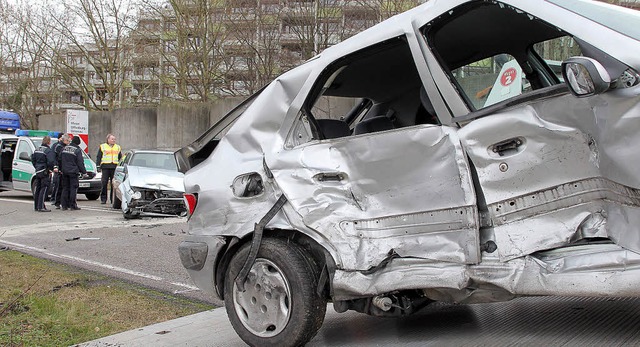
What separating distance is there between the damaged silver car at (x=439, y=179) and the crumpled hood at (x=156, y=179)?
8.20m

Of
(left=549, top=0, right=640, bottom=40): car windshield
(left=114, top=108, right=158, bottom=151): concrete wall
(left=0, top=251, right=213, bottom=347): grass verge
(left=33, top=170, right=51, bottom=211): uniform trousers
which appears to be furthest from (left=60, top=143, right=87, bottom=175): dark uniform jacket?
(left=114, top=108, right=158, bottom=151): concrete wall

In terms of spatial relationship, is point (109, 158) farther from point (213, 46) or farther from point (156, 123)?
point (156, 123)

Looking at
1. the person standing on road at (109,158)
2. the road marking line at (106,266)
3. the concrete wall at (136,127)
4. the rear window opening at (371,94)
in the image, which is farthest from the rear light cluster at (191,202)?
the concrete wall at (136,127)

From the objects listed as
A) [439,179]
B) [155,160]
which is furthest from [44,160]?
[439,179]

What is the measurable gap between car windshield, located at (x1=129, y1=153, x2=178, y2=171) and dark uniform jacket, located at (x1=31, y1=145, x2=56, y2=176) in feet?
7.92

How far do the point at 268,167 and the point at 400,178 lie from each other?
88 cm

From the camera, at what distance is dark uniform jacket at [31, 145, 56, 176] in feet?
49.0

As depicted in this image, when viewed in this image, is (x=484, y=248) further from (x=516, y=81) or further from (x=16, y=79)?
(x=16, y=79)

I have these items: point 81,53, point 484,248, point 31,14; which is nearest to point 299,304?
point 484,248

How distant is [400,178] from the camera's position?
3547mm

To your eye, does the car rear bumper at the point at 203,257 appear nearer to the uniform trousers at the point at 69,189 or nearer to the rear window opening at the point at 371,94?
the rear window opening at the point at 371,94

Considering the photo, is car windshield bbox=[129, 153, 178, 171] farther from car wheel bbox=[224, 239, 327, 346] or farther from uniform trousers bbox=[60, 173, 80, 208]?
car wheel bbox=[224, 239, 327, 346]

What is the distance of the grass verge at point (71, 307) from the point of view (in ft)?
15.1

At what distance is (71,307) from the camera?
523 cm
